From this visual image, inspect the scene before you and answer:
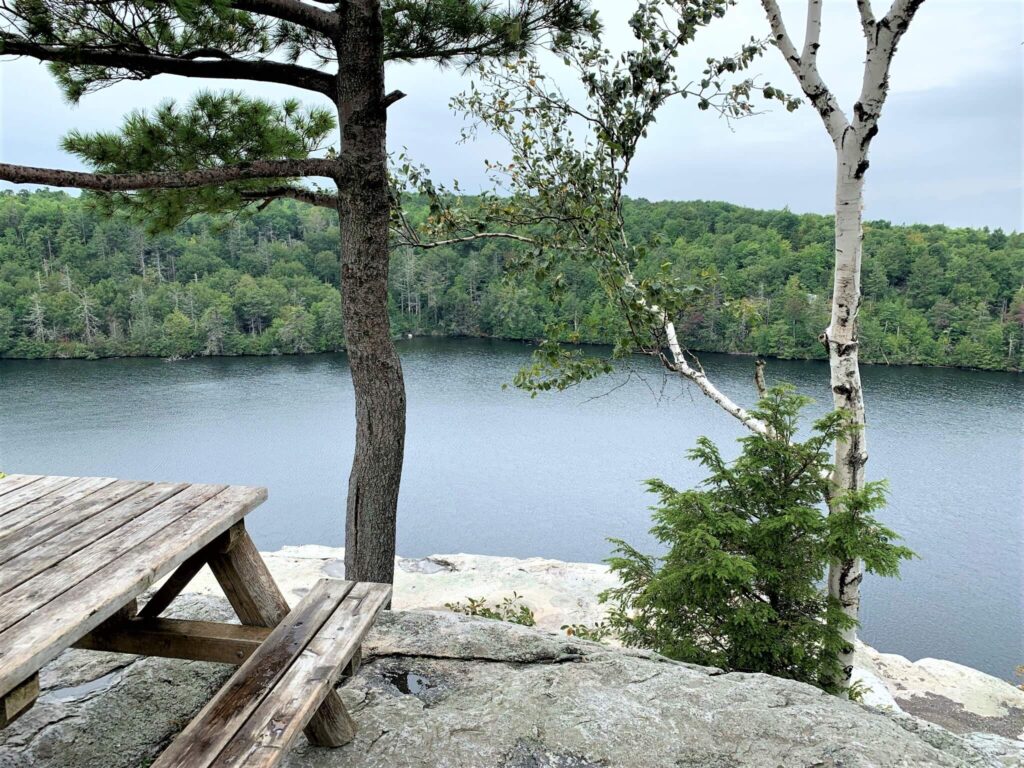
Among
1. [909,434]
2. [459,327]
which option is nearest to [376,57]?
[909,434]

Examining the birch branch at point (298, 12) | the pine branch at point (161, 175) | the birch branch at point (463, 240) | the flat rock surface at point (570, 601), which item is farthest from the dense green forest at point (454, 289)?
→ the pine branch at point (161, 175)

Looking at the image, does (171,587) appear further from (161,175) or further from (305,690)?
(161,175)

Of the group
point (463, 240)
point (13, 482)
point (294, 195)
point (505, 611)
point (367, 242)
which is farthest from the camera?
point (505, 611)

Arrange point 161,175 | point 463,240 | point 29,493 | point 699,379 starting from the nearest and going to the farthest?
point 29,493, point 161,175, point 699,379, point 463,240

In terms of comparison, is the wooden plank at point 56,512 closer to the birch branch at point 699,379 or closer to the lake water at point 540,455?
the birch branch at point 699,379

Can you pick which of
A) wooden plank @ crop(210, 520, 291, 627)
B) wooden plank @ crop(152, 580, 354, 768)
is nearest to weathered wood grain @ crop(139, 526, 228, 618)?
wooden plank @ crop(210, 520, 291, 627)

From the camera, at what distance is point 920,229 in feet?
136

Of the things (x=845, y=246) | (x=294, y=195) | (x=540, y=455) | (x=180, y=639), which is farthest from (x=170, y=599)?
(x=540, y=455)

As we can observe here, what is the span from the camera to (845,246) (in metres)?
3.87

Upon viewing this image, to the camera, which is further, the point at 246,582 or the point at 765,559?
the point at 765,559

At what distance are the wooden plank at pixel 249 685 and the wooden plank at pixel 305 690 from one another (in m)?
0.02

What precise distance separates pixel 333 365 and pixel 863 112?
35.3 meters

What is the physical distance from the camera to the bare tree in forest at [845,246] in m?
3.80

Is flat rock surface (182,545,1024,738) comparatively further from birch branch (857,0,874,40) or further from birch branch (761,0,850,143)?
birch branch (857,0,874,40)
